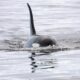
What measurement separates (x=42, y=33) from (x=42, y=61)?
22.1 feet

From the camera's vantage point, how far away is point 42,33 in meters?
A: 19.2

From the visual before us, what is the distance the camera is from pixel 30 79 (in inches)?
414

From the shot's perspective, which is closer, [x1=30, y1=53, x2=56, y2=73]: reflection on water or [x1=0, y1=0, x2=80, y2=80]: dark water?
[x1=0, y1=0, x2=80, y2=80]: dark water

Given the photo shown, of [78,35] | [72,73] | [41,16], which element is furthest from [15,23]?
[72,73]

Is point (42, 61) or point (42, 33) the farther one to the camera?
point (42, 33)

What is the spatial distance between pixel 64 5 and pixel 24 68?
18365 millimetres

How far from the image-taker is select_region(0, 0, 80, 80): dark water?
36.6 feet

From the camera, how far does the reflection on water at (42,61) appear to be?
11812mm

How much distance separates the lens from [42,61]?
492 inches

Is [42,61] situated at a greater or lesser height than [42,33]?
lesser

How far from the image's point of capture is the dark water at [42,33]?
11156mm

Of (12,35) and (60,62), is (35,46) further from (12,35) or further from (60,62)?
(12,35)

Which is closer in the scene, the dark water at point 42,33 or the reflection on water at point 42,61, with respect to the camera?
the dark water at point 42,33

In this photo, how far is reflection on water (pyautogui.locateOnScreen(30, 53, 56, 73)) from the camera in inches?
465
